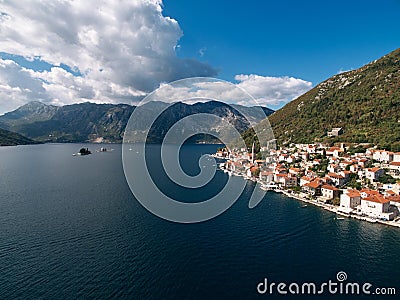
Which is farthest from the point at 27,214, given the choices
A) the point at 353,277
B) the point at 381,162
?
the point at 381,162

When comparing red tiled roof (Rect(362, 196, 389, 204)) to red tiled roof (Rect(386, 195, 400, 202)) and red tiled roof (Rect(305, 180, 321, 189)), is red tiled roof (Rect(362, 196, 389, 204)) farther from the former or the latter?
red tiled roof (Rect(305, 180, 321, 189))

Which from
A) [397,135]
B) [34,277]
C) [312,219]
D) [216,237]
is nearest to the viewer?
[34,277]

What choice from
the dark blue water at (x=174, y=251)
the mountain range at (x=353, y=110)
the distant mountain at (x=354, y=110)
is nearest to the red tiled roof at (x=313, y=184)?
the dark blue water at (x=174, y=251)

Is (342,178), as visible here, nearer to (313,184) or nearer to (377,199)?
(313,184)

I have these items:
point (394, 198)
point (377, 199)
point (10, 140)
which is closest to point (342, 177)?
point (394, 198)

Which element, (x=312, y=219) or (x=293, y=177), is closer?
(x=312, y=219)

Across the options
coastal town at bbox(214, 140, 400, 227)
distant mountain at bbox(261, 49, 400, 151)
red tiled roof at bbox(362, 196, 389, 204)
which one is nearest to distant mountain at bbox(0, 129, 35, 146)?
coastal town at bbox(214, 140, 400, 227)

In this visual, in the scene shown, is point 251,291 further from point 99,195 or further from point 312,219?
point 99,195
